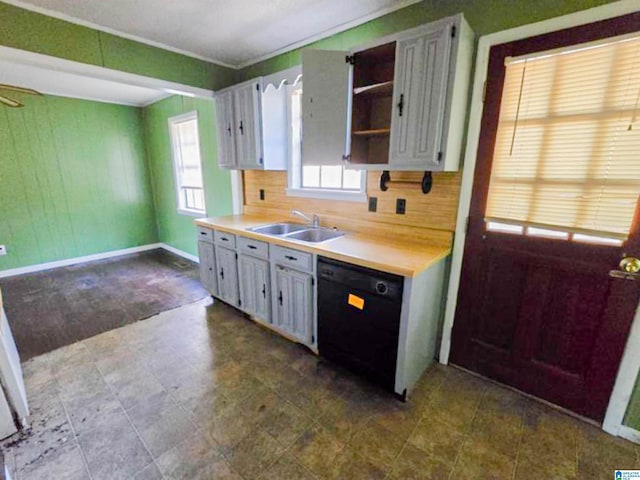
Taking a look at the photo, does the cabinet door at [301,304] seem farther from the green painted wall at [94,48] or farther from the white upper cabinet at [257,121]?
the green painted wall at [94,48]

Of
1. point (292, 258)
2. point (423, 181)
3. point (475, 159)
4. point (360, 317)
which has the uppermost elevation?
point (475, 159)

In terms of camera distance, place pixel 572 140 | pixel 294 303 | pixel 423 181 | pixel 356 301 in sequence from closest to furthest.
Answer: pixel 572 140, pixel 356 301, pixel 423 181, pixel 294 303

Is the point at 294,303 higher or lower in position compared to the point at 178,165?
lower

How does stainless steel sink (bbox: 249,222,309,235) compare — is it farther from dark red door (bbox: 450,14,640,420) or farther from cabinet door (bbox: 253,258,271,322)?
dark red door (bbox: 450,14,640,420)

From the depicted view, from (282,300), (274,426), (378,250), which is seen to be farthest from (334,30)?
(274,426)

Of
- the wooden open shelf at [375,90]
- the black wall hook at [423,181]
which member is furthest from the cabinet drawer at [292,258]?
the wooden open shelf at [375,90]

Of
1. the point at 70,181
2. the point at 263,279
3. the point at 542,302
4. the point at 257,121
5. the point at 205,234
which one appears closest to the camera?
the point at 542,302

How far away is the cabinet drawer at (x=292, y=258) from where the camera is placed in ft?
6.88

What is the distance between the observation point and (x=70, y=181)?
4.44 m

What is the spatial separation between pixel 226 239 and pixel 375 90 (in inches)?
72.3

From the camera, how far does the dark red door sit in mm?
1538

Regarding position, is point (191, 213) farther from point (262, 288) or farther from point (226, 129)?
point (262, 288)

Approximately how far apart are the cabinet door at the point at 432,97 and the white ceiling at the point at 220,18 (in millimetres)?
615

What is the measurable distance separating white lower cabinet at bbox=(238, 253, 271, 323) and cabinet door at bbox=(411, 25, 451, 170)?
1500 mm
